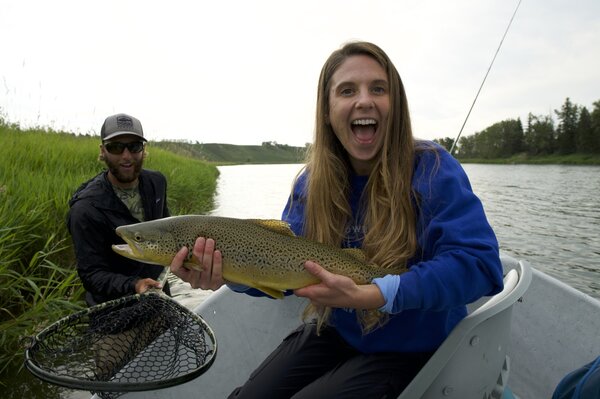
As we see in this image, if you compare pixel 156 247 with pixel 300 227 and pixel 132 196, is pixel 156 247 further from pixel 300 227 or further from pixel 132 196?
pixel 132 196

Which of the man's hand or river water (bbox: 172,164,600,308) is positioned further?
river water (bbox: 172,164,600,308)

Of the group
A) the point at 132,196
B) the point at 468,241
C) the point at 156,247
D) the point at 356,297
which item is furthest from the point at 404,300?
the point at 132,196

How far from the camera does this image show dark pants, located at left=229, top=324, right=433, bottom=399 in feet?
7.23

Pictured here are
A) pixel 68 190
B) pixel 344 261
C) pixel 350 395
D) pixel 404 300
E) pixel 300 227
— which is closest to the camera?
pixel 404 300

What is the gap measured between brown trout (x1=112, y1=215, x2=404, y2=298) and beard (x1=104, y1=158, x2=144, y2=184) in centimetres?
188

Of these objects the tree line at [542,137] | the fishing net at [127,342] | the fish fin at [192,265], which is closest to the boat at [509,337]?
the fishing net at [127,342]

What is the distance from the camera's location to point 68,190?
559cm

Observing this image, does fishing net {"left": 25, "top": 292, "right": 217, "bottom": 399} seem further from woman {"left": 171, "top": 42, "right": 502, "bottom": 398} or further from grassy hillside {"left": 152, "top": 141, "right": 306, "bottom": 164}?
grassy hillside {"left": 152, "top": 141, "right": 306, "bottom": 164}

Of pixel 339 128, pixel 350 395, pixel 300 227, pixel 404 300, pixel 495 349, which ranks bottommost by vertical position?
pixel 350 395

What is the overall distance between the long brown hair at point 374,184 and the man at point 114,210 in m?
1.53

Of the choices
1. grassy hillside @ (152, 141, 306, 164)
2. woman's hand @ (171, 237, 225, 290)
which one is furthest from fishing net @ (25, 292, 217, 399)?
grassy hillside @ (152, 141, 306, 164)

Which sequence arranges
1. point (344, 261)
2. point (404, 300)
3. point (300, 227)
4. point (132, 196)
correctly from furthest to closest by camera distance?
point (132, 196) → point (300, 227) → point (344, 261) → point (404, 300)

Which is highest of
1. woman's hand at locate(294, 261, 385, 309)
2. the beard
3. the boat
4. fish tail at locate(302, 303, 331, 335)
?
the beard

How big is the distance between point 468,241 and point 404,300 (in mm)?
411
